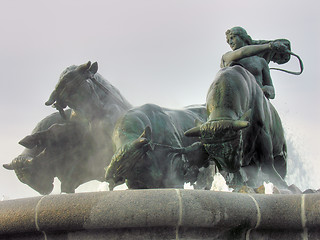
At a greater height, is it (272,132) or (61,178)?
(272,132)

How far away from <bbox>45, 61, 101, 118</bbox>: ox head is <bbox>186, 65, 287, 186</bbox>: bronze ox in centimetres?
242

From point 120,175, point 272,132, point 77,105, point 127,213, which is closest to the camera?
point 127,213

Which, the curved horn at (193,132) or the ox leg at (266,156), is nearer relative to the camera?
the curved horn at (193,132)

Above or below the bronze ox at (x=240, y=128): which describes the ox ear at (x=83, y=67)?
above

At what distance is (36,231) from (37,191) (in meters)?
4.62

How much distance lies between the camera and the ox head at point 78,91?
749 centimetres

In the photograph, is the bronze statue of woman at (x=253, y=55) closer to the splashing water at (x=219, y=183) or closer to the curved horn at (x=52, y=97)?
the splashing water at (x=219, y=183)

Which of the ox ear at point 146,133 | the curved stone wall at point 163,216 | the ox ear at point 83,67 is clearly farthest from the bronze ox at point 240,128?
the ox ear at point 83,67

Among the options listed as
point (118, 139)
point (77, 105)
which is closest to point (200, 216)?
point (118, 139)

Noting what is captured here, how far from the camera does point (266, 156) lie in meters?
6.59

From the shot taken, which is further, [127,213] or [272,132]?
[272,132]

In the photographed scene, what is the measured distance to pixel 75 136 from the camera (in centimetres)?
807

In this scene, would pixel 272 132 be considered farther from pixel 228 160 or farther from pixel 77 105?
pixel 77 105

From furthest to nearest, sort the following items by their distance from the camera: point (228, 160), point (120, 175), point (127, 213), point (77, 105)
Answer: point (77, 105) < point (120, 175) < point (228, 160) < point (127, 213)
